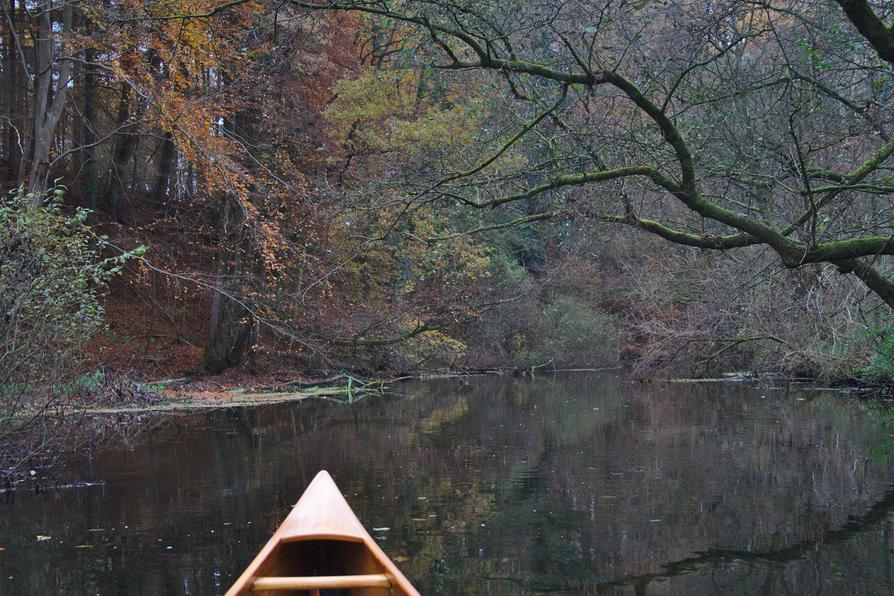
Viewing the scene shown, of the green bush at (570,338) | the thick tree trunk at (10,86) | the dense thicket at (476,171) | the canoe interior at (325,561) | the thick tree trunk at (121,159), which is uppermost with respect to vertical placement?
the thick tree trunk at (10,86)

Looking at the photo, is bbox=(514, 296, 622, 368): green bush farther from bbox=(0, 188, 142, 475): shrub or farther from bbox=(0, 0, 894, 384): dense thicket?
bbox=(0, 188, 142, 475): shrub

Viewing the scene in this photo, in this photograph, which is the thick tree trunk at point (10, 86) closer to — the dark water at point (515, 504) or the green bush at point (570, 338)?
the dark water at point (515, 504)

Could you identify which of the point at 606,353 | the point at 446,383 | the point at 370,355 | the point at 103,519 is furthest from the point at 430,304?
the point at 103,519

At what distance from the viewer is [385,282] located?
23.7 meters

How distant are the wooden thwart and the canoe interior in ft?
0.84

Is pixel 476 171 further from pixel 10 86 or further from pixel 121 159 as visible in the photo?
pixel 10 86

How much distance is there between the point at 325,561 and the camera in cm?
509

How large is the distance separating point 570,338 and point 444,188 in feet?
66.7

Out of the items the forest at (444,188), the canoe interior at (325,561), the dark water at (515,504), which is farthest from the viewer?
the forest at (444,188)

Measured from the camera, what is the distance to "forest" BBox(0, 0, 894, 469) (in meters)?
8.03

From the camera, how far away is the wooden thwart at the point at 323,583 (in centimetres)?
397

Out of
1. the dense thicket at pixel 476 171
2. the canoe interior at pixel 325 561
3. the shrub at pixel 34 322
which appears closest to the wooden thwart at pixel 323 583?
the canoe interior at pixel 325 561

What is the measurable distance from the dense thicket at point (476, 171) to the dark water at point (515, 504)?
2.19m

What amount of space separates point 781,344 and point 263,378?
11.3 meters
